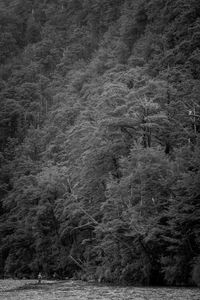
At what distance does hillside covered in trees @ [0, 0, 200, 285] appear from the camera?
1107 inches

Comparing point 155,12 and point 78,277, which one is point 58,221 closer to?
point 78,277

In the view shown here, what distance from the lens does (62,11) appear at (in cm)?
11462

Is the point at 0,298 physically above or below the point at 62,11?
below

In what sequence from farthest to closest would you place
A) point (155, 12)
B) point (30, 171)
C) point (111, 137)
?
point (30, 171), point (155, 12), point (111, 137)

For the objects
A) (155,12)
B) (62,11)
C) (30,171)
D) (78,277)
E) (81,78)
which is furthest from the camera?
(62,11)

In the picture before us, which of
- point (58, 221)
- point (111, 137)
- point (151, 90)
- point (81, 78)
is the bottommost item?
point (58, 221)

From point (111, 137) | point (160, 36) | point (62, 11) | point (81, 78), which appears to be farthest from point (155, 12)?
point (62, 11)

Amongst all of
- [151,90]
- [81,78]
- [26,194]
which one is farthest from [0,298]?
[81,78]

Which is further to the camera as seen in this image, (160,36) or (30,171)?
(30,171)

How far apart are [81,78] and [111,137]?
42719mm

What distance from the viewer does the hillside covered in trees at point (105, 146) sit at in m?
28.1

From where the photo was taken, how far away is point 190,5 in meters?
56.9

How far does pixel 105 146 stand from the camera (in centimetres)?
3919

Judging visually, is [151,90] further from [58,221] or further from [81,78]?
[81,78]
